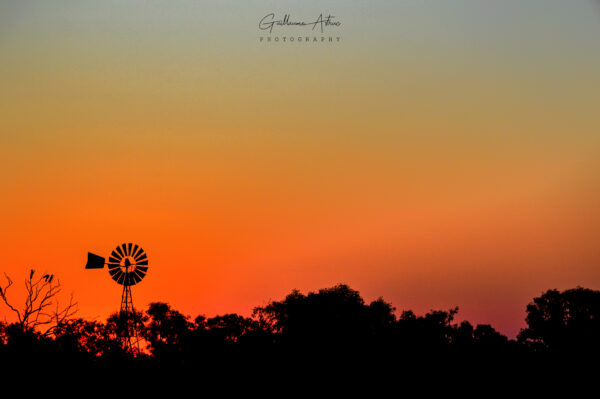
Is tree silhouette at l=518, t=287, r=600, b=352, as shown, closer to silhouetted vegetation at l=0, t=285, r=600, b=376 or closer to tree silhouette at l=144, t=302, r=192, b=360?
silhouetted vegetation at l=0, t=285, r=600, b=376

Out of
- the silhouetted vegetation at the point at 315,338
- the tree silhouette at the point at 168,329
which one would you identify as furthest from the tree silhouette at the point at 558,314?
the tree silhouette at the point at 168,329

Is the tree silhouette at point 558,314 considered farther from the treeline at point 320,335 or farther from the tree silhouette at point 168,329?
the tree silhouette at point 168,329

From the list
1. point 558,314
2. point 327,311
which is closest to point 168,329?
point 327,311

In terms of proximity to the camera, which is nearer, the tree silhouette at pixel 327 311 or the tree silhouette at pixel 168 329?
the tree silhouette at pixel 168 329

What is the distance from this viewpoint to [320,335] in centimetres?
6112

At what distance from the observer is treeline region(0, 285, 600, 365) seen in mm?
54559

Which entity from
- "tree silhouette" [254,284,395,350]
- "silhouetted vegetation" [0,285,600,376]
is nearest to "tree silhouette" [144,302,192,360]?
"silhouetted vegetation" [0,285,600,376]

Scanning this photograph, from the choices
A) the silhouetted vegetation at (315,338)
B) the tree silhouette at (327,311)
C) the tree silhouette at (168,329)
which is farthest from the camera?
the tree silhouette at (327,311)

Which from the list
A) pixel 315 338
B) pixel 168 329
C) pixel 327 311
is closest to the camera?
pixel 315 338

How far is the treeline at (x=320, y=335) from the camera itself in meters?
54.6

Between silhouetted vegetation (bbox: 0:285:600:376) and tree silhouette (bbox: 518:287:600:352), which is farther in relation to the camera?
tree silhouette (bbox: 518:287:600:352)

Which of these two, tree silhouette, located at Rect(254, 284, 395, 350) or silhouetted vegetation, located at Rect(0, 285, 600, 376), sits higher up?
tree silhouette, located at Rect(254, 284, 395, 350)

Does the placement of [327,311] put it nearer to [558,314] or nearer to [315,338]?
[558,314]

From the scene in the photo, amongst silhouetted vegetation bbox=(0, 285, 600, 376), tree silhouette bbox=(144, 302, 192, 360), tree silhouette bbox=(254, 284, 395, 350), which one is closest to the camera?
silhouetted vegetation bbox=(0, 285, 600, 376)
